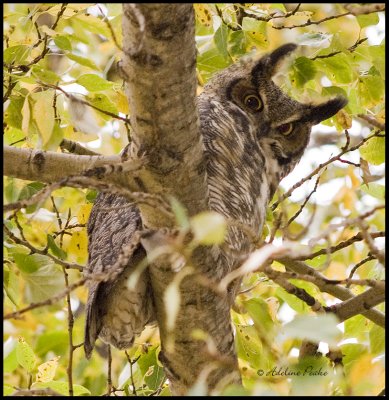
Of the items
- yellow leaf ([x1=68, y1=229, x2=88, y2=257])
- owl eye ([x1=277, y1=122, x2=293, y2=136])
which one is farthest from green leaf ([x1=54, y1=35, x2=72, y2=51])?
owl eye ([x1=277, y1=122, x2=293, y2=136])

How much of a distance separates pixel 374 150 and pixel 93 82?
37.3 inches

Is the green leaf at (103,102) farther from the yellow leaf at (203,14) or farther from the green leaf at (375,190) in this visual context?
the green leaf at (375,190)

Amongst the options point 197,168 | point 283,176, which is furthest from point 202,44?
point 197,168

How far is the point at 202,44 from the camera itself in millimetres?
Answer: 2758

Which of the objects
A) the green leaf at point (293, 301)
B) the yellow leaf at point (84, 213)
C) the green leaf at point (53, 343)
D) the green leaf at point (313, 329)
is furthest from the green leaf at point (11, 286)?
the green leaf at point (53, 343)

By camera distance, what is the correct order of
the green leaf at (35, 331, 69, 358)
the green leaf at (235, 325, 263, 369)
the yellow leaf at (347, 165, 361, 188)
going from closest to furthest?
the green leaf at (235, 325, 263, 369) → the yellow leaf at (347, 165, 361, 188) → the green leaf at (35, 331, 69, 358)

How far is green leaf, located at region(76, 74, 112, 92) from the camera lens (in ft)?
7.31

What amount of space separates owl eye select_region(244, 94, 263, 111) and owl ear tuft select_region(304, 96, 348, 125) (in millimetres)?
210

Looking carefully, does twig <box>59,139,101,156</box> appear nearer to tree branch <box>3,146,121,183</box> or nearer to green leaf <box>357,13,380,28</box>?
tree branch <box>3,146,121,183</box>

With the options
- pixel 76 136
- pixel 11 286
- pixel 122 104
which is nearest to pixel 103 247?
pixel 11 286

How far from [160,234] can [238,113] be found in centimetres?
122

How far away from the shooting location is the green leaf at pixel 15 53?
2.30 metres

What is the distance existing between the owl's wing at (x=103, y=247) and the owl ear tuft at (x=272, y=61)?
894 mm

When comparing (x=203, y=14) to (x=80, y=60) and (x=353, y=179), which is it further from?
(x=353, y=179)
